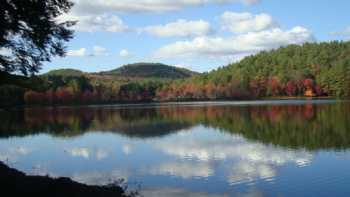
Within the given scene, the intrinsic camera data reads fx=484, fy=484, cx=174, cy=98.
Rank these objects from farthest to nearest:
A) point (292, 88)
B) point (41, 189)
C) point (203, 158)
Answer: point (292, 88)
point (203, 158)
point (41, 189)

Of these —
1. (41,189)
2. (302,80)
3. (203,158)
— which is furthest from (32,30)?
(302,80)

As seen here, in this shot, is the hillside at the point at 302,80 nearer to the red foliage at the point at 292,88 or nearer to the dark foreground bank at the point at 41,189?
the red foliage at the point at 292,88

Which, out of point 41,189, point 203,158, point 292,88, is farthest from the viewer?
point 292,88

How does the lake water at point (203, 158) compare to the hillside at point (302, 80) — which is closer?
the lake water at point (203, 158)

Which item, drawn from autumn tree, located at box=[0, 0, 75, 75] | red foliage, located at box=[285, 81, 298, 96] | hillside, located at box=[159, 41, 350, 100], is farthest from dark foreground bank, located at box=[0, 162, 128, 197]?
red foliage, located at box=[285, 81, 298, 96]

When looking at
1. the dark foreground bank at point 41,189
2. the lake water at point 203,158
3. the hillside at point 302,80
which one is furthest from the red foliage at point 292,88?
the dark foreground bank at point 41,189

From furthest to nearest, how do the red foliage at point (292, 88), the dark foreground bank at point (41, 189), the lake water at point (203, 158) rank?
the red foliage at point (292, 88) → the lake water at point (203, 158) → the dark foreground bank at point (41, 189)

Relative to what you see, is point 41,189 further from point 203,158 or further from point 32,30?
point 203,158

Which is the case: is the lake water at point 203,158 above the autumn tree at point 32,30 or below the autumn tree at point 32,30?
below

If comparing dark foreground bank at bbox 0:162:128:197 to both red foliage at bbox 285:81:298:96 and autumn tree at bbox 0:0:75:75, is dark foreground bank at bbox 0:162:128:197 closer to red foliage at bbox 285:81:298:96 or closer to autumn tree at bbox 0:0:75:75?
autumn tree at bbox 0:0:75:75

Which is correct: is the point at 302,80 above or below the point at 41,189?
above

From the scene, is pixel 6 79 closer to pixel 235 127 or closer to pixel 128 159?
pixel 128 159

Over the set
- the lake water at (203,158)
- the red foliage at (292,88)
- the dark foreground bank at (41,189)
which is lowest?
the lake water at (203,158)

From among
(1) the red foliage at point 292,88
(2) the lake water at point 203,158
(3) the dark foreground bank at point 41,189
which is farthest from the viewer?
(1) the red foliage at point 292,88
